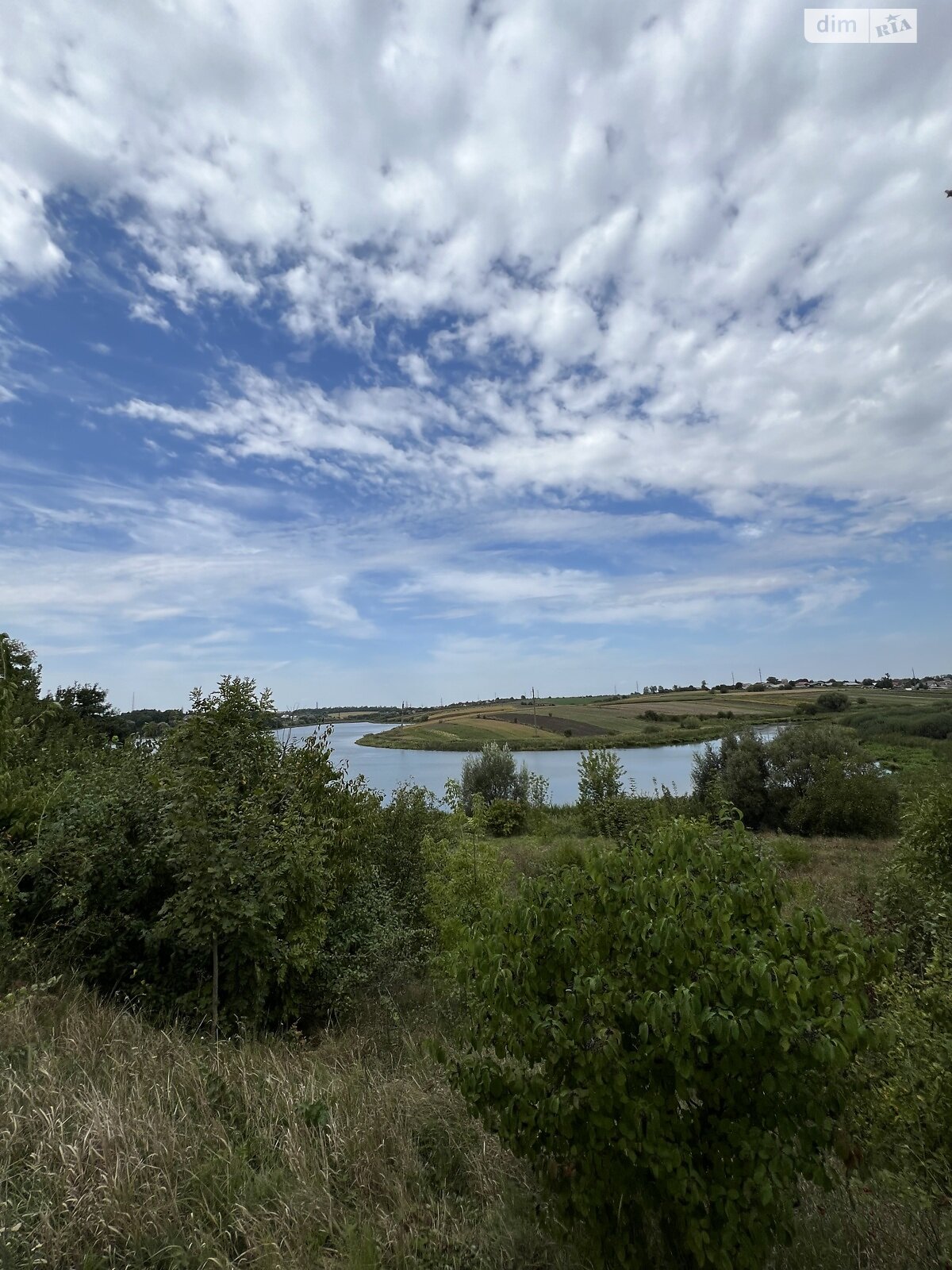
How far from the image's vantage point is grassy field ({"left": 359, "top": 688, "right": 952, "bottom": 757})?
210 feet

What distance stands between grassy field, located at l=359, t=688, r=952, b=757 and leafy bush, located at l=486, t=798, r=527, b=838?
63.4ft

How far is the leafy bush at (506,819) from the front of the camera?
3897 centimetres

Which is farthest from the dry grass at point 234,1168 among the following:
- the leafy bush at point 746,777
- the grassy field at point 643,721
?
the grassy field at point 643,721

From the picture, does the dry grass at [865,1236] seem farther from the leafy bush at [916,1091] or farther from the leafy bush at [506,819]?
the leafy bush at [506,819]

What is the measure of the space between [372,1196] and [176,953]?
421 centimetres

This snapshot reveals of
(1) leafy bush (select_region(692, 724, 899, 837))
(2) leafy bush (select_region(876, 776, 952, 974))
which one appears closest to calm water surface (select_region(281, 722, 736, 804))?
(1) leafy bush (select_region(692, 724, 899, 837))

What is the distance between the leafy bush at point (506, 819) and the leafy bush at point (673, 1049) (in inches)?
1415

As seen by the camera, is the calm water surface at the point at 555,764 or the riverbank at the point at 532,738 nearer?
the calm water surface at the point at 555,764

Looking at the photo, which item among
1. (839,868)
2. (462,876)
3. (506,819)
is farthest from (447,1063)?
(506,819)

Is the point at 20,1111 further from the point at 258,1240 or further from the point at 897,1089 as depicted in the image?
the point at 897,1089

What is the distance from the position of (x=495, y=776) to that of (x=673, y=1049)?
46.1 meters

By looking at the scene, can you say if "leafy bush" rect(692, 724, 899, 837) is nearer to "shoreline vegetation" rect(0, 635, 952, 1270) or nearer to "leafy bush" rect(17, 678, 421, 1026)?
"leafy bush" rect(17, 678, 421, 1026)

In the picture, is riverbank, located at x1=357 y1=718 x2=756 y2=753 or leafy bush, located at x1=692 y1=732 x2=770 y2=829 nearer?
leafy bush, located at x1=692 y1=732 x2=770 y2=829

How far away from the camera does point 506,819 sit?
39.4 meters
